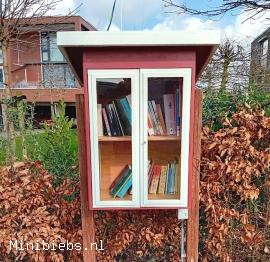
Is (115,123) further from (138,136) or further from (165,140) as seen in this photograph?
(165,140)

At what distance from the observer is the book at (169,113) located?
62.9 inches

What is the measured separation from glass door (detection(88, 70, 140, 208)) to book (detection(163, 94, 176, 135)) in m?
0.19

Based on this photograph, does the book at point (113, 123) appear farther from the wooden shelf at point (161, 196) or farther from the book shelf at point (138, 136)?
the wooden shelf at point (161, 196)

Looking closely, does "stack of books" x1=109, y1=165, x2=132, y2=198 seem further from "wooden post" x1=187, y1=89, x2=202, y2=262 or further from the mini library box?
"wooden post" x1=187, y1=89, x2=202, y2=262

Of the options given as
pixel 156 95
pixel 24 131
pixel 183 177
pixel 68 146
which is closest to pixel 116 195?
pixel 183 177

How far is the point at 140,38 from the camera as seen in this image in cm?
140

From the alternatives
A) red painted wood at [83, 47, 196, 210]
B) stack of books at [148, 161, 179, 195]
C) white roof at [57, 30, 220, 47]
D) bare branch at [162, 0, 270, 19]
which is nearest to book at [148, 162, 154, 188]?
stack of books at [148, 161, 179, 195]

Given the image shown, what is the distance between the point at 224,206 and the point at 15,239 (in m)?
1.40

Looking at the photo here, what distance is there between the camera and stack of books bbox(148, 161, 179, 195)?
5.50 ft

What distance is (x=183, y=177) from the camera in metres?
1.59

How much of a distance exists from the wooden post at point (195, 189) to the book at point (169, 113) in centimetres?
16

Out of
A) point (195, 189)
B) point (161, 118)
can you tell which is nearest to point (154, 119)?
point (161, 118)

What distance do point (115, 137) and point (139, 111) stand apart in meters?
0.22

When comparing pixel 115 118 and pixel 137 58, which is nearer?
pixel 137 58
